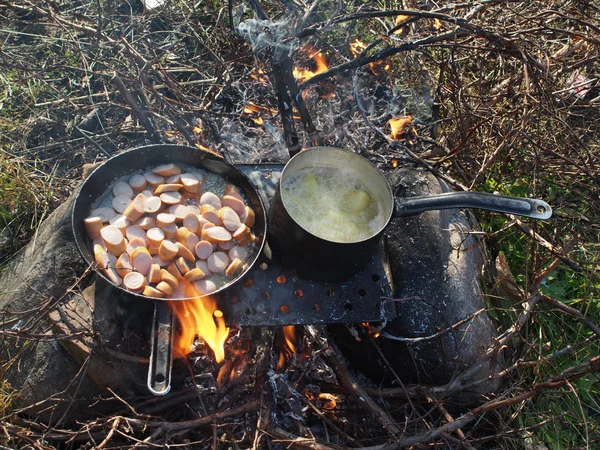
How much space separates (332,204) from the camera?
89.0 inches

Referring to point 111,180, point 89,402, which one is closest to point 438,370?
point 89,402

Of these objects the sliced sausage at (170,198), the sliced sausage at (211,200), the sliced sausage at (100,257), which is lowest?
the sliced sausage at (211,200)

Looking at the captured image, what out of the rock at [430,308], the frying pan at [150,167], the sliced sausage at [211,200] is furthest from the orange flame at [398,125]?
the sliced sausage at [211,200]

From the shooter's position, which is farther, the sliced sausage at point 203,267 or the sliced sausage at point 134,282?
the sliced sausage at point 203,267

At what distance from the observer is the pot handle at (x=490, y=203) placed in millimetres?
1997

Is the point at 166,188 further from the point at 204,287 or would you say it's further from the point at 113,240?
the point at 204,287

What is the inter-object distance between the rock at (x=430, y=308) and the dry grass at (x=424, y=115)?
28cm

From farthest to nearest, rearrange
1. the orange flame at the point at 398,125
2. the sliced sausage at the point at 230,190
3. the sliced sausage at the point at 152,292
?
1. the orange flame at the point at 398,125
2. the sliced sausage at the point at 230,190
3. the sliced sausage at the point at 152,292

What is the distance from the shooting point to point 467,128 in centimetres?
312

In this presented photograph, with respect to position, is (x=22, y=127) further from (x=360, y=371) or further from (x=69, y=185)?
(x=360, y=371)

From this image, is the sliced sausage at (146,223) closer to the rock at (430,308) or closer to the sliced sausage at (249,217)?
the sliced sausage at (249,217)

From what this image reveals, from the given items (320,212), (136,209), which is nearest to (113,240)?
(136,209)

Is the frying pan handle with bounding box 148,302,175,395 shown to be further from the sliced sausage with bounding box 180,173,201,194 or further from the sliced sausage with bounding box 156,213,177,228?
the sliced sausage with bounding box 180,173,201,194

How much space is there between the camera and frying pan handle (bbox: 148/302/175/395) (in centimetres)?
181
